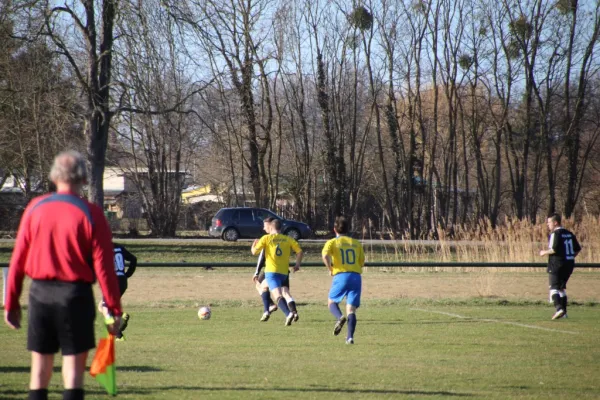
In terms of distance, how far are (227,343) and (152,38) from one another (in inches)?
423

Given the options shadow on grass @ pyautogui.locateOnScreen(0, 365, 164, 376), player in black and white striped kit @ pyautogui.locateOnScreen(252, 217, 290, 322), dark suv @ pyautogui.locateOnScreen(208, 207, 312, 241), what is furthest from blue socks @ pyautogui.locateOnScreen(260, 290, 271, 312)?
dark suv @ pyautogui.locateOnScreen(208, 207, 312, 241)

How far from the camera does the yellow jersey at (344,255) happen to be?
10727mm

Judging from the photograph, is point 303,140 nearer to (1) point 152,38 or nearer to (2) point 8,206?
(2) point 8,206

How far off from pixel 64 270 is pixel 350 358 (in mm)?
5201

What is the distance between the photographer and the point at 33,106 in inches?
981

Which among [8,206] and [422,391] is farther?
[8,206]

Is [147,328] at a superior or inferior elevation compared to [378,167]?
inferior

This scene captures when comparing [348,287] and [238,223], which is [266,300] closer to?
[348,287]

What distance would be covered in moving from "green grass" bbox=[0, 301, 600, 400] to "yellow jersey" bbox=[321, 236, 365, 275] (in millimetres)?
1084

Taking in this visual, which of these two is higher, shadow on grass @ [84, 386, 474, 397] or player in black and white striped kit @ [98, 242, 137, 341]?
player in black and white striped kit @ [98, 242, 137, 341]

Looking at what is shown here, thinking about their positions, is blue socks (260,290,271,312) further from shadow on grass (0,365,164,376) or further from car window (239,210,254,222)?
car window (239,210,254,222)

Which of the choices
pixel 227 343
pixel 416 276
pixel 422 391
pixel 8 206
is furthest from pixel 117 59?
pixel 8 206

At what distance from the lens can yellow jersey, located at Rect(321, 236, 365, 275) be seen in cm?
1073

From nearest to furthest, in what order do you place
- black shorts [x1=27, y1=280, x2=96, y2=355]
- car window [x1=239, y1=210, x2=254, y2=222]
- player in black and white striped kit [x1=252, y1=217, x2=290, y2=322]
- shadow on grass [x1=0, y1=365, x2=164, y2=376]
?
black shorts [x1=27, y1=280, x2=96, y2=355], shadow on grass [x1=0, y1=365, x2=164, y2=376], player in black and white striped kit [x1=252, y1=217, x2=290, y2=322], car window [x1=239, y1=210, x2=254, y2=222]
